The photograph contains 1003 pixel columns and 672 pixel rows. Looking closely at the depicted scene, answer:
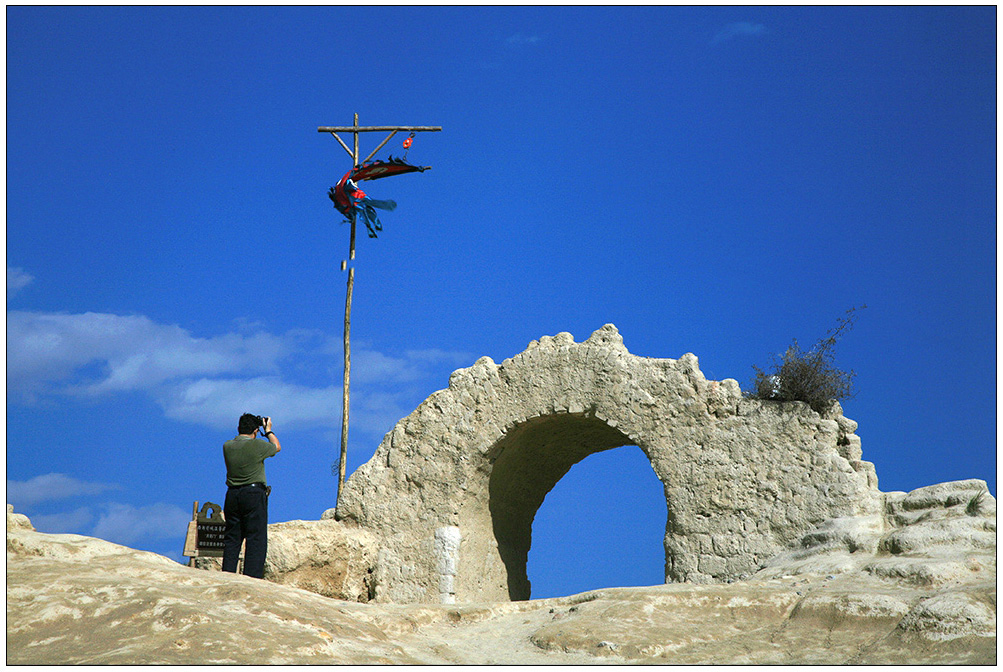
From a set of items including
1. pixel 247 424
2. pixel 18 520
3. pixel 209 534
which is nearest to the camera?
pixel 18 520

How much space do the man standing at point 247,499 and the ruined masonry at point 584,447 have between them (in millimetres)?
2771

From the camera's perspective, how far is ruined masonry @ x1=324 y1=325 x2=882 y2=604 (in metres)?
8.17

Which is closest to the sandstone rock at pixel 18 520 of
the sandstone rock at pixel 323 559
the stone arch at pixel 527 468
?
the sandstone rock at pixel 323 559

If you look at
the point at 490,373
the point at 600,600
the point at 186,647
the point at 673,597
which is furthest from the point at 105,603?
the point at 490,373

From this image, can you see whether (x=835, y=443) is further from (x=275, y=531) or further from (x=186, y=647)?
(x=186, y=647)

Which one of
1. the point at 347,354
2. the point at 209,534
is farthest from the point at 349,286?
the point at 209,534

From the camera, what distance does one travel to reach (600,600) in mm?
5629

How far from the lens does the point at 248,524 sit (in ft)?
21.4

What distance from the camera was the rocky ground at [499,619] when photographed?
419cm

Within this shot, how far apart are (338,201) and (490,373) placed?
11.9ft

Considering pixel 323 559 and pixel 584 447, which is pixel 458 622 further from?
pixel 584 447

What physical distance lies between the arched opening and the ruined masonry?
25 millimetres

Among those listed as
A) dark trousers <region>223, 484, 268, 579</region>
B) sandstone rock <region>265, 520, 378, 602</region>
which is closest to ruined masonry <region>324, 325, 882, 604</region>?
sandstone rock <region>265, 520, 378, 602</region>

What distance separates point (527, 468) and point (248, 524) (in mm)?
4187
